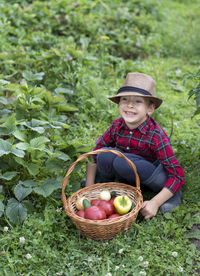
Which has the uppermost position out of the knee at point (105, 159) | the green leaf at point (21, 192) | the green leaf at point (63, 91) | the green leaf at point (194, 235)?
the green leaf at point (63, 91)

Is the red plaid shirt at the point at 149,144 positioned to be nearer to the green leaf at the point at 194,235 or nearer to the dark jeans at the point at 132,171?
the dark jeans at the point at 132,171

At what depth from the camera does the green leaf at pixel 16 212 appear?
2.48m

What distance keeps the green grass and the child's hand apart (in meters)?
0.05

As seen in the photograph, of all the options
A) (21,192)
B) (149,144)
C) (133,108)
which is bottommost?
(21,192)

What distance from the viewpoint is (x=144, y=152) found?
2.93 meters

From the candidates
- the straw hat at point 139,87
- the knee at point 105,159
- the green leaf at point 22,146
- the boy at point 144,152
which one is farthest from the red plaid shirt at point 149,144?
the green leaf at point 22,146

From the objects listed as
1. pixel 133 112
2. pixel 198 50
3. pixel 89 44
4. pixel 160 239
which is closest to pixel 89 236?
pixel 160 239

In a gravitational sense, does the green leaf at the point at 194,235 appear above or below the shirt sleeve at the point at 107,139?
below

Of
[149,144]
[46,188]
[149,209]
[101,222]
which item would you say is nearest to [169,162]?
[149,144]

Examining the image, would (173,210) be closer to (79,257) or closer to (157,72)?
(79,257)

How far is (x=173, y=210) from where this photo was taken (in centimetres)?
275

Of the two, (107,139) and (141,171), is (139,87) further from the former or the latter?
(141,171)

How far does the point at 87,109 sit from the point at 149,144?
1.33m

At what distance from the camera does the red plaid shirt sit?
2.79 metres
